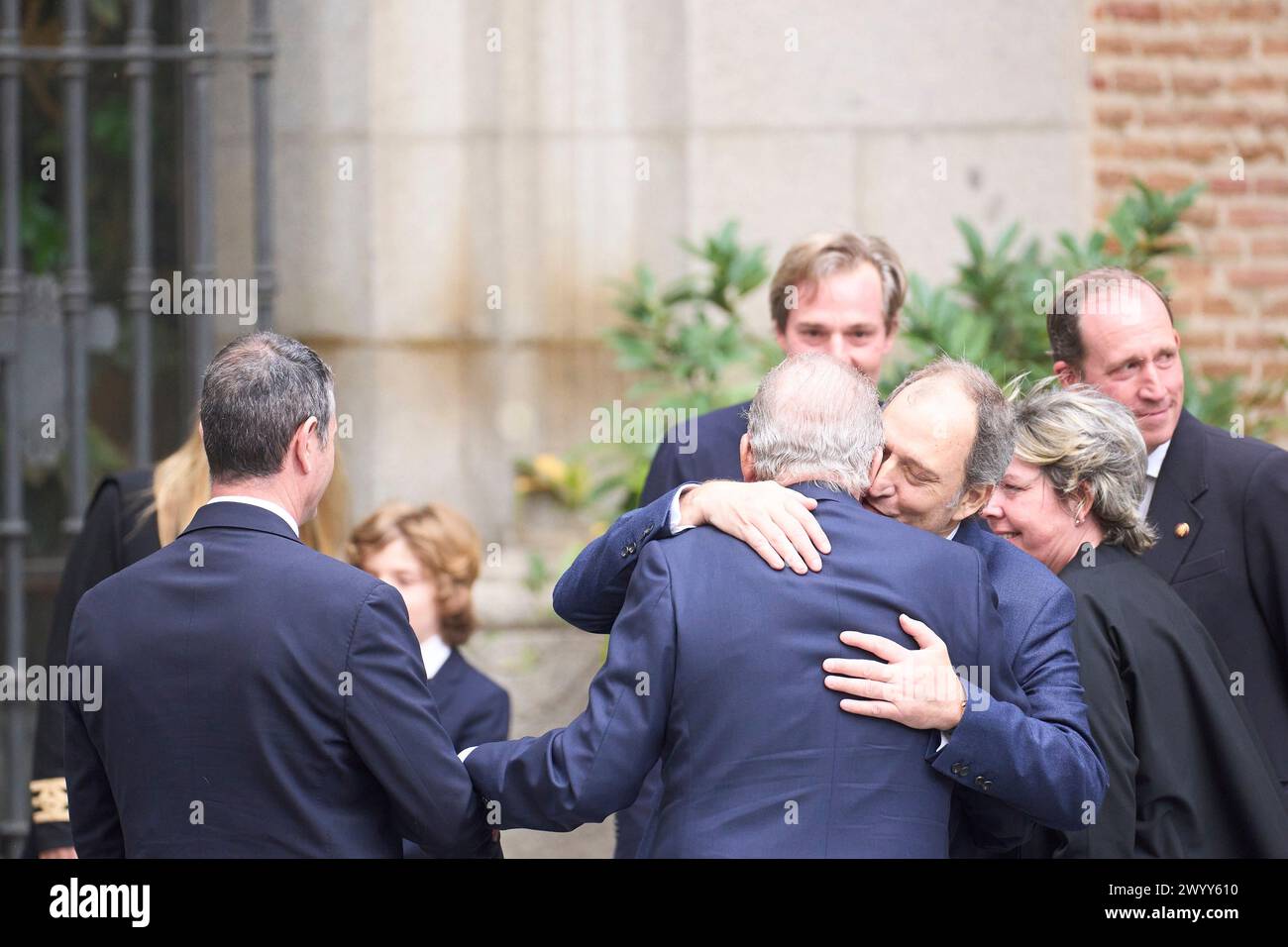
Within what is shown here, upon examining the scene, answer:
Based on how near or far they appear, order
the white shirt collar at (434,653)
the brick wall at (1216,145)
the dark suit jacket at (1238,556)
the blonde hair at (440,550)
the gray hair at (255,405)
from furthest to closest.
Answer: the brick wall at (1216,145), the blonde hair at (440,550), the white shirt collar at (434,653), the dark suit jacket at (1238,556), the gray hair at (255,405)

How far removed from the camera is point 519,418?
18.2 ft

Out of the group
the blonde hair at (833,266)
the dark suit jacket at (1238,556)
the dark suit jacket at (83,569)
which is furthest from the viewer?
the blonde hair at (833,266)

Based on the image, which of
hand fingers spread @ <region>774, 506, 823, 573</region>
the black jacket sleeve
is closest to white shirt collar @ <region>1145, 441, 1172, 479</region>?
hand fingers spread @ <region>774, 506, 823, 573</region>

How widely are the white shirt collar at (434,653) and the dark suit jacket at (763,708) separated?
1.52 m

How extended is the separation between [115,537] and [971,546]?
6.65 feet

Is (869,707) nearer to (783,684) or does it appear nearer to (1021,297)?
(783,684)

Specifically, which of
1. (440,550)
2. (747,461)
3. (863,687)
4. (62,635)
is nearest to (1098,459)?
(747,461)

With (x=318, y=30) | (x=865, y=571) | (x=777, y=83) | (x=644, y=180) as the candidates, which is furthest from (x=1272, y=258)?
(x=865, y=571)

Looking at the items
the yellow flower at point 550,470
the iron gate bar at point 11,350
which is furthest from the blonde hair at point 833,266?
the iron gate bar at point 11,350

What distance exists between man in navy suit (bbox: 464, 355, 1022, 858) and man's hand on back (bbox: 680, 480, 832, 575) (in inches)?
1.0

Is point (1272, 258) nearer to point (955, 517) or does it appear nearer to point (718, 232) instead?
point (718, 232)

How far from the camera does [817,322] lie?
3.56 metres

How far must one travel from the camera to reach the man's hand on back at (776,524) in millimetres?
2225

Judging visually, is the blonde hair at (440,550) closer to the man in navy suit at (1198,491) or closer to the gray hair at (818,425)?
the man in navy suit at (1198,491)
